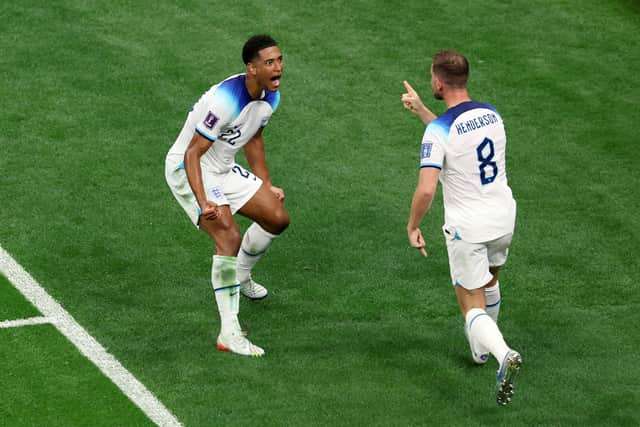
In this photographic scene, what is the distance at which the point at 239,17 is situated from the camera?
50.3 ft

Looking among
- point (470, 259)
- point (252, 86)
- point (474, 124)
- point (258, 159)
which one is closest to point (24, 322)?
point (258, 159)

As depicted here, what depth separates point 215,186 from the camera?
9.62m

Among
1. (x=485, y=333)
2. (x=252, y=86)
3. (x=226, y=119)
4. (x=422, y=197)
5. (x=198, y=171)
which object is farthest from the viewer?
(x=252, y=86)

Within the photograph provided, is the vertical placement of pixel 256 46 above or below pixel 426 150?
above

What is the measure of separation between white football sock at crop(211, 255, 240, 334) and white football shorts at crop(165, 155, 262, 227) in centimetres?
51

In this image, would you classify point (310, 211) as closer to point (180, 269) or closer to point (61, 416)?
point (180, 269)

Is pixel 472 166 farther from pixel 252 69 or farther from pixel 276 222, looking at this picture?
pixel 276 222

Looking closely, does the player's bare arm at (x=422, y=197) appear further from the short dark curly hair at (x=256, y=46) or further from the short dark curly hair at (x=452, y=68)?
the short dark curly hair at (x=256, y=46)

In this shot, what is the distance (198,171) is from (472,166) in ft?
6.52

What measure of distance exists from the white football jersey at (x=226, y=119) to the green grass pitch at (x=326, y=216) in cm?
125

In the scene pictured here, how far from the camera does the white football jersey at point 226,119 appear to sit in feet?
30.2

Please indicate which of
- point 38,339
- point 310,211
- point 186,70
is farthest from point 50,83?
point 38,339

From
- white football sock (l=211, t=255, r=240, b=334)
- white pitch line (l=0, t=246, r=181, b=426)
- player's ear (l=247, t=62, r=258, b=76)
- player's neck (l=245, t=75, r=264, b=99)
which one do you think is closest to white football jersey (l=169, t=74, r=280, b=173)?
player's neck (l=245, t=75, r=264, b=99)

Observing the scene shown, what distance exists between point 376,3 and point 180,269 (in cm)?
634
